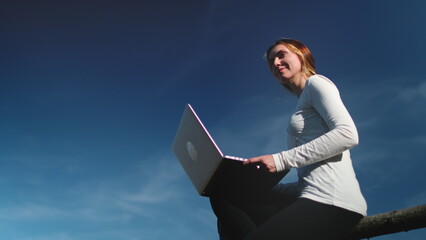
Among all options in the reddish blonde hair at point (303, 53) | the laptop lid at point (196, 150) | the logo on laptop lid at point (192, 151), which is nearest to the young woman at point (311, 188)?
the laptop lid at point (196, 150)

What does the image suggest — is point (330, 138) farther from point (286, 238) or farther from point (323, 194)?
point (286, 238)

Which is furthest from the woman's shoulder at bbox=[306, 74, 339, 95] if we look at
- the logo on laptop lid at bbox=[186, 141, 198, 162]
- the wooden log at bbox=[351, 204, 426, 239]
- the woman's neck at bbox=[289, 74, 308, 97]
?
the logo on laptop lid at bbox=[186, 141, 198, 162]

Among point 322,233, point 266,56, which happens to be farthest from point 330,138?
point 266,56

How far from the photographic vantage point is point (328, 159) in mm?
2762

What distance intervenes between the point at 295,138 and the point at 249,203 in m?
0.68

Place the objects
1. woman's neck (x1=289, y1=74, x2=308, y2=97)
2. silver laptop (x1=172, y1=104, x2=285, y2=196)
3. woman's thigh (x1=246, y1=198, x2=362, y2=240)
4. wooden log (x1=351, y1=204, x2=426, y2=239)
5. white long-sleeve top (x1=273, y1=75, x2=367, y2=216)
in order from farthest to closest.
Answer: woman's neck (x1=289, y1=74, x2=308, y2=97), silver laptop (x1=172, y1=104, x2=285, y2=196), white long-sleeve top (x1=273, y1=75, x2=367, y2=216), woman's thigh (x1=246, y1=198, x2=362, y2=240), wooden log (x1=351, y1=204, x2=426, y2=239)

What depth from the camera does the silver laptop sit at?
9.08 ft

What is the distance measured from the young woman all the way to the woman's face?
1.68 ft

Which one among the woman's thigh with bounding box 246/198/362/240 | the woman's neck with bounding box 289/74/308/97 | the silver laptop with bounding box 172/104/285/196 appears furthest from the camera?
the woman's neck with bounding box 289/74/308/97

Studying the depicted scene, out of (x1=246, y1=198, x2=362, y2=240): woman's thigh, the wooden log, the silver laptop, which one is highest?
the silver laptop

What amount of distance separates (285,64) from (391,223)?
1.76 m

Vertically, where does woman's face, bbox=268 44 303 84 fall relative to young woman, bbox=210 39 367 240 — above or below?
above

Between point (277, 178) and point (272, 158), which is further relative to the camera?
point (277, 178)

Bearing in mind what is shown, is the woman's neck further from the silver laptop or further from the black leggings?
the black leggings
